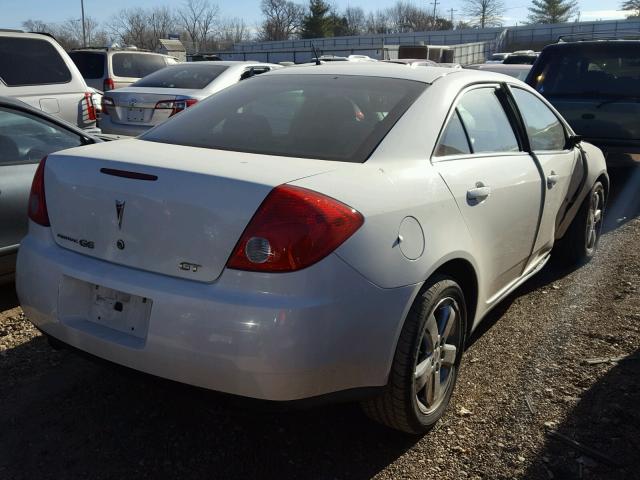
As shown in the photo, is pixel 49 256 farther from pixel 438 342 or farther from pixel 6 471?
Result: pixel 438 342

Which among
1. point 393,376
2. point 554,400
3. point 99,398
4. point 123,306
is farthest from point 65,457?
point 554,400

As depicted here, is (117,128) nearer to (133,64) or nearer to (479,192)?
(133,64)

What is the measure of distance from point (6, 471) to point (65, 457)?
22 cm

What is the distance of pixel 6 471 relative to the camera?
2477 mm

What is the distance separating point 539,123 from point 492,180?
1293 millimetres

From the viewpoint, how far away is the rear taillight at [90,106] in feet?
23.5

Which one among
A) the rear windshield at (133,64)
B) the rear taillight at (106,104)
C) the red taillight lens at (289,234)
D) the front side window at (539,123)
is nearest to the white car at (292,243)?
the red taillight lens at (289,234)

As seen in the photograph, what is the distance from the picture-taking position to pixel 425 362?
105 inches

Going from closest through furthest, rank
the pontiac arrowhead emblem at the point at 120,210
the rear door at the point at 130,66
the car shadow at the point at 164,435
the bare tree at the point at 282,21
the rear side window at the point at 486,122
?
the pontiac arrowhead emblem at the point at 120,210 < the car shadow at the point at 164,435 < the rear side window at the point at 486,122 < the rear door at the point at 130,66 < the bare tree at the point at 282,21

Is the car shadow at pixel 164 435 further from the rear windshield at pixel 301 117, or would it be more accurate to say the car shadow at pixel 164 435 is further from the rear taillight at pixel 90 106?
the rear taillight at pixel 90 106

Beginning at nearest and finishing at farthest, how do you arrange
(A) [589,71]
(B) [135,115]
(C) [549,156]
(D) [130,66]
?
(C) [549,156] → (A) [589,71] → (B) [135,115] → (D) [130,66]

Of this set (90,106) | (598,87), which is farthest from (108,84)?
(598,87)

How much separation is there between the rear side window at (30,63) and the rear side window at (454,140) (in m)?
5.47

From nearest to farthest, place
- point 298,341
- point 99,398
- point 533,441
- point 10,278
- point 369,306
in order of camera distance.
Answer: point 298,341, point 369,306, point 533,441, point 99,398, point 10,278
